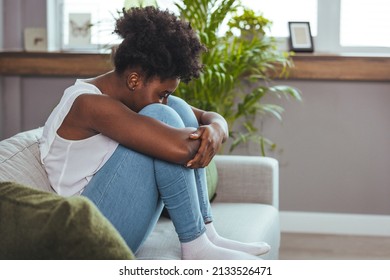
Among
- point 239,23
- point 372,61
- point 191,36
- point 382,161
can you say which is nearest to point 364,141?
point 382,161

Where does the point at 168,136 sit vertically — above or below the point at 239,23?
below

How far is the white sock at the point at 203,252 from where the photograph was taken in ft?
6.64

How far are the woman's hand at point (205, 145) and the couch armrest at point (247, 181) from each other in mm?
734

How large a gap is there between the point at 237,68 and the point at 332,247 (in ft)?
3.19

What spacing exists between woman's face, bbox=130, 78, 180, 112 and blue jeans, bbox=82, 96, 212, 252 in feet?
0.25

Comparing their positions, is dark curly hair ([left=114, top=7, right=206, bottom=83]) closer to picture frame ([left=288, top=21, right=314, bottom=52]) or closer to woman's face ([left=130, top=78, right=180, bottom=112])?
woman's face ([left=130, top=78, right=180, bottom=112])

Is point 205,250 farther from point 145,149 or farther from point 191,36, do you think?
point 191,36

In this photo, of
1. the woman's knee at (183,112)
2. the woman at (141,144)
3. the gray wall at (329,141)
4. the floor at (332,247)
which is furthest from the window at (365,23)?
the woman at (141,144)

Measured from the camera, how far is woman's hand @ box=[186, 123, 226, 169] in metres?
1.99

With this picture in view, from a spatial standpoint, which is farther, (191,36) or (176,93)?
(176,93)

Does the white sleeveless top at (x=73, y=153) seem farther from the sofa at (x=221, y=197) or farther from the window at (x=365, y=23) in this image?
the window at (x=365, y=23)

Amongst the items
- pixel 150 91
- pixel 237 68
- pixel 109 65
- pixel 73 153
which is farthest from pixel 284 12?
pixel 73 153
